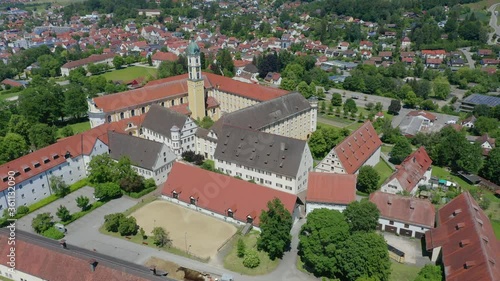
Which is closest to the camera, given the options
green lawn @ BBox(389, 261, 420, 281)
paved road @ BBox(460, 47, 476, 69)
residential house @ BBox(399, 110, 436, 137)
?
Result: green lawn @ BBox(389, 261, 420, 281)

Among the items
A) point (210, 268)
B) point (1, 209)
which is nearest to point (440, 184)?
point (210, 268)

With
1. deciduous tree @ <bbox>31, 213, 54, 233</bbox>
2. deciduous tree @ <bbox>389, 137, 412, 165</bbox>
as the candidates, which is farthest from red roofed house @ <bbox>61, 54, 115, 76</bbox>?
deciduous tree @ <bbox>389, 137, 412, 165</bbox>

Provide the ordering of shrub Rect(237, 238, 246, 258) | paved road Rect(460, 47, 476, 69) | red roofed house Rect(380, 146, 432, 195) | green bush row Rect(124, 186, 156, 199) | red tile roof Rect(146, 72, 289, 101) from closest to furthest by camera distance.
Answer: shrub Rect(237, 238, 246, 258)
red roofed house Rect(380, 146, 432, 195)
green bush row Rect(124, 186, 156, 199)
red tile roof Rect(146, 72, 289, 101)
paved road Rect(460, 47, 476, 69)

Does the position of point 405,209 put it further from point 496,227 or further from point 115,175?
point 115,175

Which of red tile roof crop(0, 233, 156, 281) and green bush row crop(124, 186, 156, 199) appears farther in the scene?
green bush row crop(124, 186, 156, 199)

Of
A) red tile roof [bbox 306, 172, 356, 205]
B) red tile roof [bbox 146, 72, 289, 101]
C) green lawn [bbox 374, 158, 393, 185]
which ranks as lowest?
green lawn [bbox 374, 158, 393, 185]

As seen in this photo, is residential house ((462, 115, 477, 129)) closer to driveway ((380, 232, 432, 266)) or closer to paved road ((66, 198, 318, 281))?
driveway ((380, 232, 432, 266))

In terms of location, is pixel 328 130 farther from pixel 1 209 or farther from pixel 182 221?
pixel 1 209
